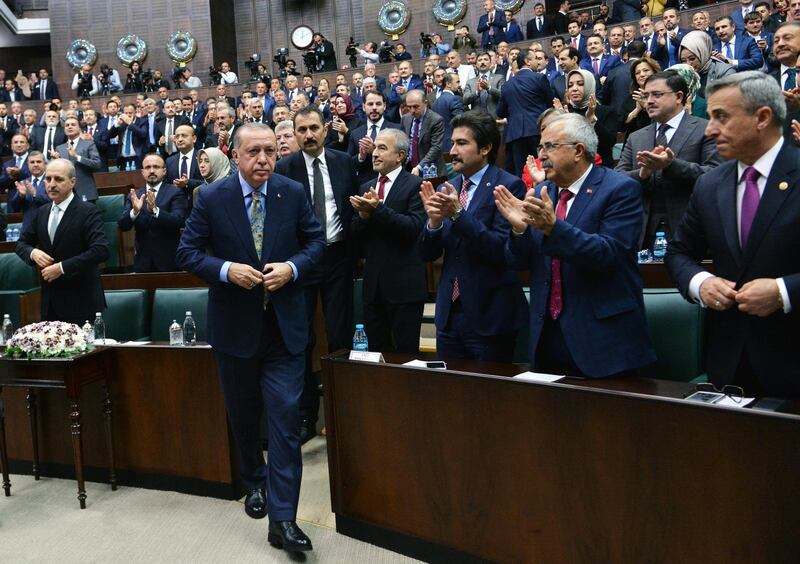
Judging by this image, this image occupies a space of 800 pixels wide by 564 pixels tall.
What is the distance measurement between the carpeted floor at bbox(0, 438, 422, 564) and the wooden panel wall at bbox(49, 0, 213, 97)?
1228 centimetres

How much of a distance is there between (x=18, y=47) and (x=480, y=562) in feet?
55.0

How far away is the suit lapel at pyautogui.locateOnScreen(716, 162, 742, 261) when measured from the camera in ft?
5.64

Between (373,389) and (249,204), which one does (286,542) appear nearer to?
(373,389)

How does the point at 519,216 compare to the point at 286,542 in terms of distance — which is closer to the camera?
the point at 519,216

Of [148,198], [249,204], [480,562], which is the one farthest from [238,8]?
[480,562]

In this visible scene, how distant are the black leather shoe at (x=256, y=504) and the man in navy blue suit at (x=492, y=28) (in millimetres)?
8347

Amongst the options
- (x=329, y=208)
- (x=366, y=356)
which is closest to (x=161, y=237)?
(x=329, y=208)

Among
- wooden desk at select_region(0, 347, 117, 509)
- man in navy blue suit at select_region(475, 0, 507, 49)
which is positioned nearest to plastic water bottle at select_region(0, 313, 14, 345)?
wooden desk at select_region(0, 347, 117, 509)

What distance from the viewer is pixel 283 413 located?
Result: 2.27m

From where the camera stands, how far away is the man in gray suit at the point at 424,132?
15.9 ft

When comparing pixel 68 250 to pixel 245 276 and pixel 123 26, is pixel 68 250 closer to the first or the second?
pixel 245 276

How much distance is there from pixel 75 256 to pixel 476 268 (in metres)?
1.85

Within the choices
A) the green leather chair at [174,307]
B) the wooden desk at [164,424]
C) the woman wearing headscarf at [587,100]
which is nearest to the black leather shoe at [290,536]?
the wooden desk at [164,424]

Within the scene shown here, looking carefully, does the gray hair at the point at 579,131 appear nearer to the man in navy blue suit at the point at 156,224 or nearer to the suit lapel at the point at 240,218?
the suit lapel at the point at 240,218
